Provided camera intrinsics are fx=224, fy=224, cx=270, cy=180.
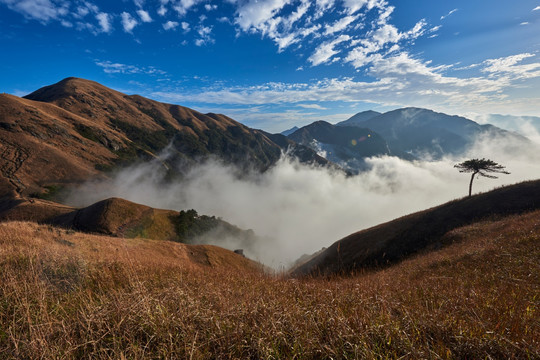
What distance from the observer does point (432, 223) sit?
3161cm

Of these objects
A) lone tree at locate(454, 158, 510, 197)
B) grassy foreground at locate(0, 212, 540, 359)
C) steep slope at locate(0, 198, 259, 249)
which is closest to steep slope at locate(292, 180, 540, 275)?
→ lone tree at locate(454, 158, 510, 197)

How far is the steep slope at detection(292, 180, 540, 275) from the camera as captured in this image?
91.3 feet

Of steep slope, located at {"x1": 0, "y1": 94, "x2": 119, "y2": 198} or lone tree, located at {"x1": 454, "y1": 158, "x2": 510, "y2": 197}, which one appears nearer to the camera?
lone tree, located at {"x1": 454, "y1": 158, "x2": 510, "y2": 197}

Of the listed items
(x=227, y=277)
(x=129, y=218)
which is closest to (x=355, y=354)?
(x=227, y=277)

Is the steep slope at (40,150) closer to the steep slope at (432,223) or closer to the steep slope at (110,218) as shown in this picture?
the steep slope at (110,218)

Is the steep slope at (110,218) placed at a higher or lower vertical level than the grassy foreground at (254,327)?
lower

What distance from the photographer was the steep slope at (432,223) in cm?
2783

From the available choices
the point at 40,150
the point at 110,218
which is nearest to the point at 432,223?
the point at 110,218

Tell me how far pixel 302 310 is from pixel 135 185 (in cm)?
17800

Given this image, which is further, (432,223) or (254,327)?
(432,223)

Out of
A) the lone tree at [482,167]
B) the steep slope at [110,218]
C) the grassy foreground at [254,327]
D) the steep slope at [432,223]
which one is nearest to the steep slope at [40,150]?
the steep slope at [110,218]

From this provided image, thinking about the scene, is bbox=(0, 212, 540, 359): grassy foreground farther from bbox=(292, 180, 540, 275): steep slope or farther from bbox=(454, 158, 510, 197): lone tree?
bbox=(454, 158, 510, 197): lone tree

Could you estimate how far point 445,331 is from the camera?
10.4 feet

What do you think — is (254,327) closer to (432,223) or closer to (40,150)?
(432,223)
